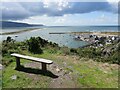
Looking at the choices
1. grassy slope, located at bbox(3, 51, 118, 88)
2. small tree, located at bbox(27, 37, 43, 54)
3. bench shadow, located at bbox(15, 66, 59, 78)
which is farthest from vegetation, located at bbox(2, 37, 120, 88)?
small tree, located at bbox(27, 37, 43, 54)

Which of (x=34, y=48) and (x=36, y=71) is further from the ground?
(x=34, y=48)

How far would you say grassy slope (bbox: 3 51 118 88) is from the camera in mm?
8992

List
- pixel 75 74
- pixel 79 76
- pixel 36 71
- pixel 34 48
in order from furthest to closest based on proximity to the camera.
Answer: pixel 34 48
pixel 36 71
pixel 75 74
pixel 79 76

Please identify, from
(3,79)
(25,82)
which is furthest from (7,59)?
(25,82)

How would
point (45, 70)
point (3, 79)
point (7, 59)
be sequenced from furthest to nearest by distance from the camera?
point (7, 59), point (45, 70), point (3, 79)

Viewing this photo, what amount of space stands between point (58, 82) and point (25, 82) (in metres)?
1.51

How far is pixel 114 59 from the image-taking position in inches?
530

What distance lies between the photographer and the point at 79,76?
1007 cm

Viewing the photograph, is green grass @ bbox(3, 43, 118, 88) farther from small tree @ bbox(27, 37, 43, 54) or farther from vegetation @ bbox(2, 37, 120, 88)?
small tree @ bbox(27, 37, 43, 54)

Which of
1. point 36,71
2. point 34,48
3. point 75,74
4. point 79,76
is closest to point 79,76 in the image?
point 79,76

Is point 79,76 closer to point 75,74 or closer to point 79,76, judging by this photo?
point 79,76

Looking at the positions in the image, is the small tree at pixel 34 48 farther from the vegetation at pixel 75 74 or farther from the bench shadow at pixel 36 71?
the bench shadow at pixel 36 71

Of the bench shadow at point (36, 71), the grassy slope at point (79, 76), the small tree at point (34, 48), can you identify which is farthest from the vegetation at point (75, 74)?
the small tree at point (34, 48)

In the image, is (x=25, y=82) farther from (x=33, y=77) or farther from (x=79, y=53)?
(x=79, y=53)
